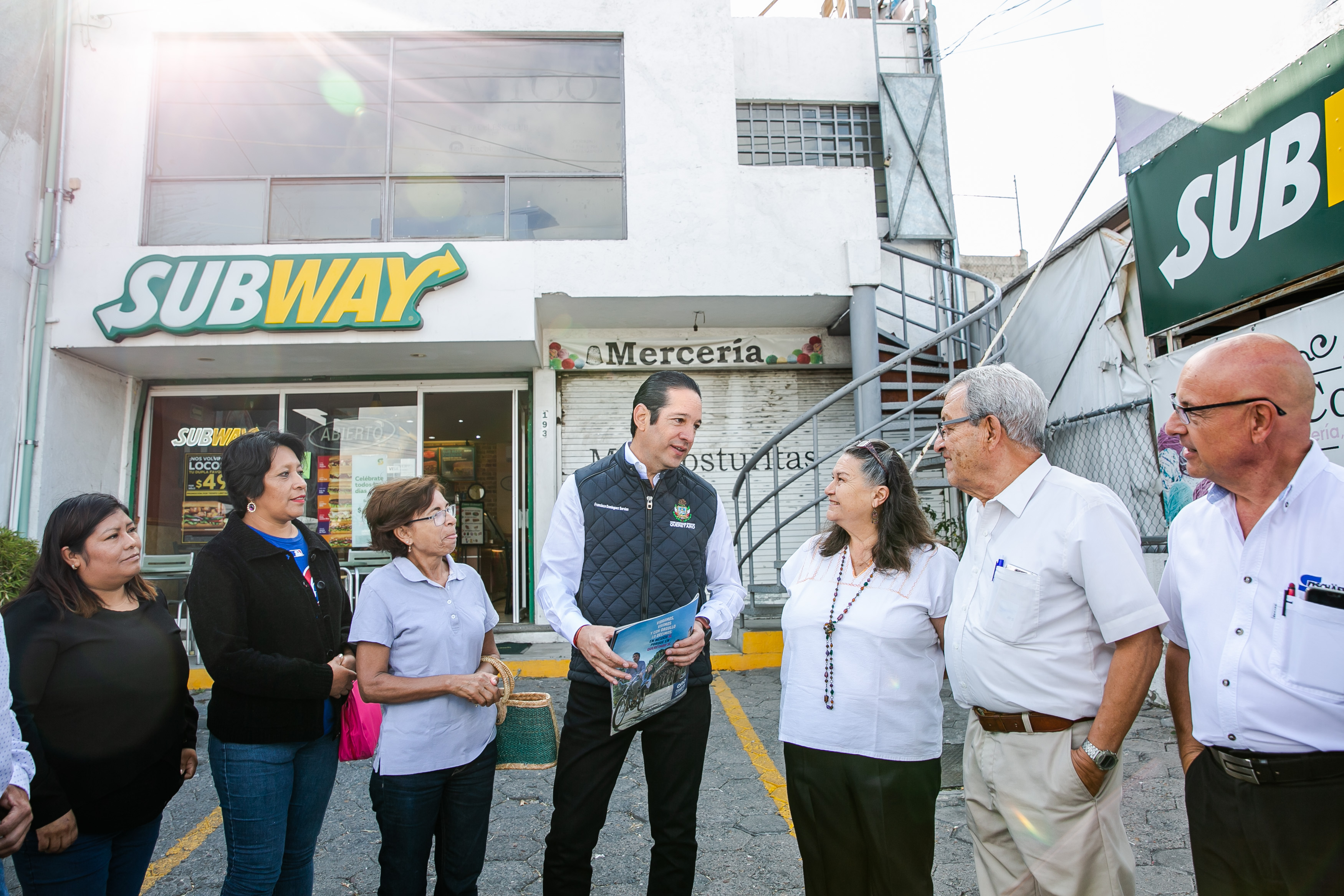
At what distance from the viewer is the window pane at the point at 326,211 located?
25.1 feet

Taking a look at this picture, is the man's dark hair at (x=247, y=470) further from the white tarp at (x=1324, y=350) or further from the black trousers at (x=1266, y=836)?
the white tarp at (x=1324, y=350)

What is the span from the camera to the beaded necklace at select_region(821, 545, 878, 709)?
7.25ft

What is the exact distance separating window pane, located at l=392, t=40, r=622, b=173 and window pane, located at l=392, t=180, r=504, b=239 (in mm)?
219

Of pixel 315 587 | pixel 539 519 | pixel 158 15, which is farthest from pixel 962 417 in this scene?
pixel 158 15

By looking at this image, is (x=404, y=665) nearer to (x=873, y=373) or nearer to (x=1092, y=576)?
(x=1092, y=576)

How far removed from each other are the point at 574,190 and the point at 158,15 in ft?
15.1

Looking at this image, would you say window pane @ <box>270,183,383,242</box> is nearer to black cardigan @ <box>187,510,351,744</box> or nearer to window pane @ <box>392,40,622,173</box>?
window pane @ <box>392,40,622,173</box>

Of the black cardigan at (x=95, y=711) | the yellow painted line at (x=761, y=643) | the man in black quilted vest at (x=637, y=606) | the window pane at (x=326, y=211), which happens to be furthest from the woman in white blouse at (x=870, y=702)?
the window pane at (x=326, y=211)

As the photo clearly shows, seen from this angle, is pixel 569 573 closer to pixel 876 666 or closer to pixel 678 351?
pixel 876 666

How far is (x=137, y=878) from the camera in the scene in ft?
7.04

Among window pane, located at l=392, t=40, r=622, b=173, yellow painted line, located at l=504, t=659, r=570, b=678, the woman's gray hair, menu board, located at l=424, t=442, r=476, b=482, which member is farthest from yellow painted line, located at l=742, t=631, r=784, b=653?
window pane, located at l=392, t=40, r=622, b=173

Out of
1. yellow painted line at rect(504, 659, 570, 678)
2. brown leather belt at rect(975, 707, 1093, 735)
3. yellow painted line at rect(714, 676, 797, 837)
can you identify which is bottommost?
yellow painted line at rect(714, 676, 797, 837)

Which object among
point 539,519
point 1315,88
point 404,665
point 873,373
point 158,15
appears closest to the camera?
point 404,665

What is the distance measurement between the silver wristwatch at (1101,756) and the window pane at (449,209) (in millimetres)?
7302
